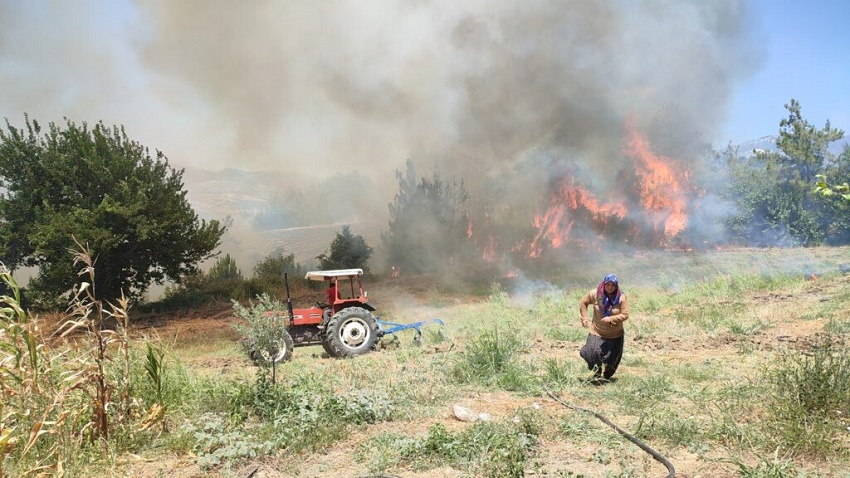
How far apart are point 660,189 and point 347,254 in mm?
18200

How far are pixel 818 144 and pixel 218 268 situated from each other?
144ft

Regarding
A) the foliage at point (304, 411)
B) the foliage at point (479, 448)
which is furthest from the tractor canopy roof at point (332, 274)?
the foliage at point (479, 448)

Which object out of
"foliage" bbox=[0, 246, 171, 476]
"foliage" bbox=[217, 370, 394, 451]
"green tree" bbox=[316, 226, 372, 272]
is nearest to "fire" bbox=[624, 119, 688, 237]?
"green tree" bbox=[316, 226, 372, 272]

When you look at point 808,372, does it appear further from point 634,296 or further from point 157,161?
point 157,161

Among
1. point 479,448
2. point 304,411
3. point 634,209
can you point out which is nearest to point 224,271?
point 634,209

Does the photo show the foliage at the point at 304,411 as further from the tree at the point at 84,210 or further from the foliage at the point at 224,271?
the foliage at the point at 224,271

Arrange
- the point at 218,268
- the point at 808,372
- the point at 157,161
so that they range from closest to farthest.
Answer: the point at 808,372 → the point at 157,161 → the point at 218,268

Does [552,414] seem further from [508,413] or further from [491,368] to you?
[491,368]

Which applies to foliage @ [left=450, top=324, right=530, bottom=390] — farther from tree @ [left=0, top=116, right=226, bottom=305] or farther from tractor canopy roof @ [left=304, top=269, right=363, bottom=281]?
tree @ [left=0, top=116, right=226, bottom=305]

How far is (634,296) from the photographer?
16859 millimetres

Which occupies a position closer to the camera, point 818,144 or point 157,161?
point 157,161

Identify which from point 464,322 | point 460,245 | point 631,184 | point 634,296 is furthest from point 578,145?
point 464,322

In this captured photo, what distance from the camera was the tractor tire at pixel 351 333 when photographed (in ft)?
34.0

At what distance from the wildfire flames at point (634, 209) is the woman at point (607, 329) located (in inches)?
875
